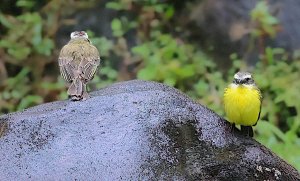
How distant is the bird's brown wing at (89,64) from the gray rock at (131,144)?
73 centimetres

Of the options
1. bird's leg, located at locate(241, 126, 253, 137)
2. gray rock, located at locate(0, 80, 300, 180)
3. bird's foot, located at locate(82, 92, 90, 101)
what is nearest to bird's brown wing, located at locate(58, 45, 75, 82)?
bird's foot, located at locate(82, 92, 90, 101)

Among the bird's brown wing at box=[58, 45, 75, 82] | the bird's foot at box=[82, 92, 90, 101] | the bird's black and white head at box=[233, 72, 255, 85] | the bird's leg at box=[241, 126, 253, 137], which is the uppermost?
the bird's black and white head at box=[233, 72, 255, 85]

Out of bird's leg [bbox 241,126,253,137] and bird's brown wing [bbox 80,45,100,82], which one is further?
bird's brown wing [bbox 80,45,100,82]

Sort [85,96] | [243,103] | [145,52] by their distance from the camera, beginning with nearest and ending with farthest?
[85,96] < [243,103] < [145,52]

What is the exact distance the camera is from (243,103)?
531 centimetres

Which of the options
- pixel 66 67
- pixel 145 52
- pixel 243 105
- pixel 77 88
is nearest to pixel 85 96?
pixel 77 88

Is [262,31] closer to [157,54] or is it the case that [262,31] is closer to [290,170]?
[157,54]

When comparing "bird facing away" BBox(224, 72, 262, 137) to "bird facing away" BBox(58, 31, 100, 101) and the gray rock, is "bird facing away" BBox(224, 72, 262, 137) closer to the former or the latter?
the gray rock

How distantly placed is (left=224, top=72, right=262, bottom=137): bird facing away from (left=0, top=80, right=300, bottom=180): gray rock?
0.85ft

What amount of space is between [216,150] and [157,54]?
6.31 metres

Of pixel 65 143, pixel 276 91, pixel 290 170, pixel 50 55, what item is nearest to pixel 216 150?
Result: pixel 290 170

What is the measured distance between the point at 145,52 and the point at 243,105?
584cm

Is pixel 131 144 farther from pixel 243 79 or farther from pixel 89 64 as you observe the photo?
pixel 89 64

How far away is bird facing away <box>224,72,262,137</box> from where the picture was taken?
207 inches
